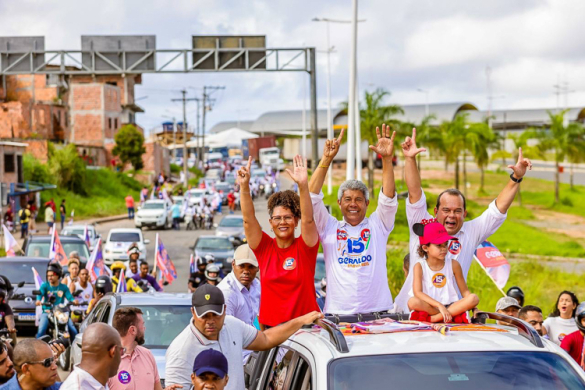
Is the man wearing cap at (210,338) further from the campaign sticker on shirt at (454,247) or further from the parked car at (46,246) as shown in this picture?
the parked car at (46,246)

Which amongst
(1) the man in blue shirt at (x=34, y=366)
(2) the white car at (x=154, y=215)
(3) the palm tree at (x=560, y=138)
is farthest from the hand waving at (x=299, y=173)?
(3) the palm tree at (x=560, y=138)

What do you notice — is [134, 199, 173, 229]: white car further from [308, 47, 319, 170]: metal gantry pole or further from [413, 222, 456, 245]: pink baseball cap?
[413, 222, 456, 245]: pink baseball cap

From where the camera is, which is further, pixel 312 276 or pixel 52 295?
pixel 52 295

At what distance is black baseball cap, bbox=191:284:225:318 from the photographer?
5.20 metres

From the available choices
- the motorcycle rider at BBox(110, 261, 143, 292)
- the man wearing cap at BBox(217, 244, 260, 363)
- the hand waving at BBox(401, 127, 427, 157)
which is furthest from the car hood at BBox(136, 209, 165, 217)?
the hand waving at BBox(401, 127, 427, 157)

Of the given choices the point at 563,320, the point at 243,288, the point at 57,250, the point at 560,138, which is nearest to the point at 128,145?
the point at 560,138

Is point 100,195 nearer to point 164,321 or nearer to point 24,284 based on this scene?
point 24,284

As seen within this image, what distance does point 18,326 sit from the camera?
16.8m

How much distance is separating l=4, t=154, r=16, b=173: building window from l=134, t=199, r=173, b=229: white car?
323 inches

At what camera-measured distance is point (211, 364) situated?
4711mm

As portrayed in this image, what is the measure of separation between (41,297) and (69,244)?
992cm

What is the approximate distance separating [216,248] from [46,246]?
233 inches

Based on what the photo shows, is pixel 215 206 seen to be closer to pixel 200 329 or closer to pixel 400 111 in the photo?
pixel 400 111

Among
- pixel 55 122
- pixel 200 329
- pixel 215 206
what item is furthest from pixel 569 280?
pixel 55 122
